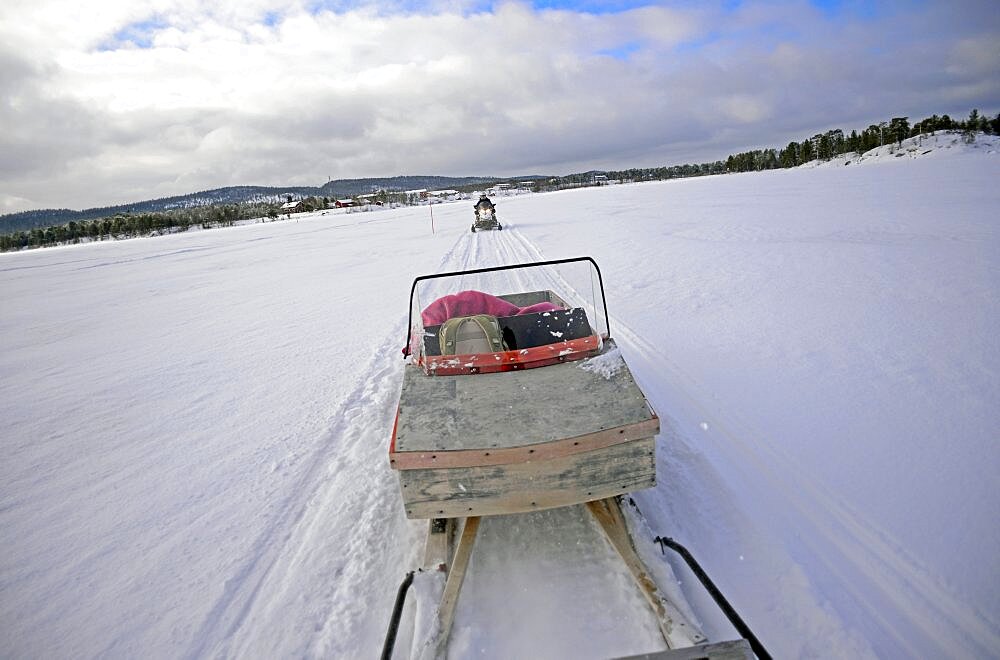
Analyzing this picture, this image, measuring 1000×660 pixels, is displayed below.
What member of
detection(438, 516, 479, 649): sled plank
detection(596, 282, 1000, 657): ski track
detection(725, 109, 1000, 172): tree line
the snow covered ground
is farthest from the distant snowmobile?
Result: detection(725, 109, 1000, 172): tree line

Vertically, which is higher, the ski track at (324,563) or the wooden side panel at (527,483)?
the wooden side panel at (527,483)

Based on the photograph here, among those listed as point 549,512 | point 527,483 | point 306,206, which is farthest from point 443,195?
point 527,483

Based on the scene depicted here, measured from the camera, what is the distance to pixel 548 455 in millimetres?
2414

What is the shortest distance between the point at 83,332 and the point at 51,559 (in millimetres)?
8886

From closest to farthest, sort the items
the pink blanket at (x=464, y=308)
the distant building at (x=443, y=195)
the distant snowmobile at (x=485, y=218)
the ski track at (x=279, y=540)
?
the ski track at (x=279, y=540) < the pink blanket at (x=464, y=308) < the distant snowmobile at (x=485, y=218) < the distant building at (x=443, y=195)

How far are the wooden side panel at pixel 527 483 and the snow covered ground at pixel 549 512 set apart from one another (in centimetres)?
48

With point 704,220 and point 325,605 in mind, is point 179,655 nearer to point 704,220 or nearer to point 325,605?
point 325,605

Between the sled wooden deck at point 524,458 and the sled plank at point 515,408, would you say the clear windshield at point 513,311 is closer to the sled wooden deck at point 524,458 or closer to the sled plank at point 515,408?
the sled plank at point 515,408

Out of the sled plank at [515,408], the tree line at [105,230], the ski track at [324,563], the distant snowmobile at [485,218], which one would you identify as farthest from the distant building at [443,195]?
the sled plank at [515,408]

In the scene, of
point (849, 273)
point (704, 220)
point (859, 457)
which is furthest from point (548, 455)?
point (704, 220)

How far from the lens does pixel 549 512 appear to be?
3115mm

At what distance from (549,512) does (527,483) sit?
0.79 meters

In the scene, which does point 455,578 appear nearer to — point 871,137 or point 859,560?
point 859,560

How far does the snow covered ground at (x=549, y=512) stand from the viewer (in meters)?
2.44
